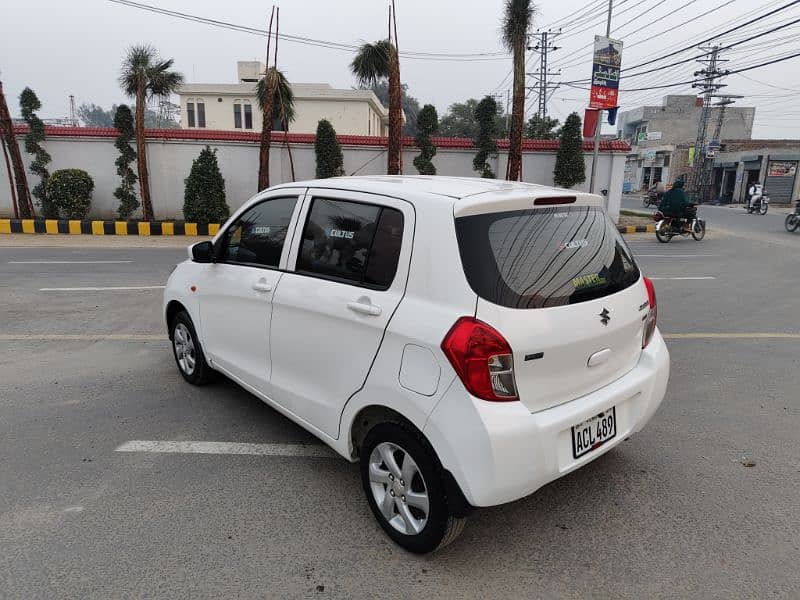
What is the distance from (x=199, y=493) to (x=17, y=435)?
1601 mm

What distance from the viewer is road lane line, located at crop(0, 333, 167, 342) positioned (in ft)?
19.0

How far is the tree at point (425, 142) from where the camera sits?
17.7 m

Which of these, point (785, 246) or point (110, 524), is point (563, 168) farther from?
point (110, 524)

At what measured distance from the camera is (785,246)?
14211 millimetres

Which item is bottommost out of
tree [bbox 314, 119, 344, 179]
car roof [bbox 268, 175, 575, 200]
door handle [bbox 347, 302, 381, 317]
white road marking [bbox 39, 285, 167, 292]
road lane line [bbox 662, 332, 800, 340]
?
white road marking [bbox 39, 285, 167, 292]

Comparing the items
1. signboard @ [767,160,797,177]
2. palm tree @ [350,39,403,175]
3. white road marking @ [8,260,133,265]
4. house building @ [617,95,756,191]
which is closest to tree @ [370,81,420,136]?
house building @ [617,95,756,191]

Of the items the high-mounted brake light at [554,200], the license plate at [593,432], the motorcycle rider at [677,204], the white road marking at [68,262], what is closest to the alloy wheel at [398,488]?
the license plate at [593,432]

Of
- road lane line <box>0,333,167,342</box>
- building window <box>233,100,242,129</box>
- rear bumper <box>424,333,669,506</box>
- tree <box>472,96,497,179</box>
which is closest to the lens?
rear bumper <box>424,333,669,506</box>

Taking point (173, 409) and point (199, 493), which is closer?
point (199, 493)

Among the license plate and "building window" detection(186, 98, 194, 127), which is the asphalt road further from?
"building window" detection(186, 98, 194, 127)

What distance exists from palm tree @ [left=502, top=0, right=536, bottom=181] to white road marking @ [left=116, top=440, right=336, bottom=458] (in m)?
14.9

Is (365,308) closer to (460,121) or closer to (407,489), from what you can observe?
(407,489)

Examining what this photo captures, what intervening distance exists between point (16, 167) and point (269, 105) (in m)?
7.41

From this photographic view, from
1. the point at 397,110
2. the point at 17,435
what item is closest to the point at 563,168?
the point at 397,110
